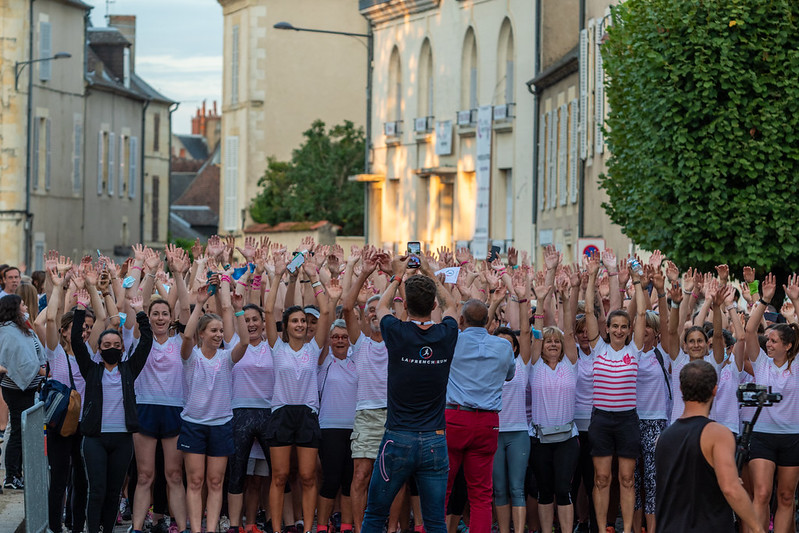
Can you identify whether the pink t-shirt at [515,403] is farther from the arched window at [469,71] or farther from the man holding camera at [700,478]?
the arched window at [469,71]

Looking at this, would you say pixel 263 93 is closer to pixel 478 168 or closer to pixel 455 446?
pixel 478 168

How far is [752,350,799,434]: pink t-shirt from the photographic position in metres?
12.3

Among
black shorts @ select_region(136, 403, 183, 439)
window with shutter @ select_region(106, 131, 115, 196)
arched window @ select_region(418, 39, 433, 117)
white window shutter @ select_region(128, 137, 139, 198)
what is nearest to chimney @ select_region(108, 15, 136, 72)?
white window shutter @ select_region(128, 137, 139, 198)

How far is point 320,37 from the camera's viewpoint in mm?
58312

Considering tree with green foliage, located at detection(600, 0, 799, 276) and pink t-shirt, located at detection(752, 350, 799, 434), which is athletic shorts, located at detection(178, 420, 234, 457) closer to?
pink t-shirt, located at detection(752, 350, 799, 434)

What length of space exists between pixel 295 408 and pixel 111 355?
4.90 ft

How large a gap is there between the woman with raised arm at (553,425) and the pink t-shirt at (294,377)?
1.79 metres

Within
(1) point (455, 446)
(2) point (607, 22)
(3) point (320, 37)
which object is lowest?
(1) point (455, 446)

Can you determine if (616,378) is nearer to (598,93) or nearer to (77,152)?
(598,93)

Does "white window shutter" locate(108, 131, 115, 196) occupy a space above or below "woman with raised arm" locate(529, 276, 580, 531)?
above

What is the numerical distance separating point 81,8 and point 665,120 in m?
39.9

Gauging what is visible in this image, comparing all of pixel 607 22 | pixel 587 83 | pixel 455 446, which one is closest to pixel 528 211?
pixel 587 83

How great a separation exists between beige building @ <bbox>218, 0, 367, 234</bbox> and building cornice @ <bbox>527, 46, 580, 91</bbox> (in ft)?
70.0

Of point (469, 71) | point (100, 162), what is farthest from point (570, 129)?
point (100, 162)
